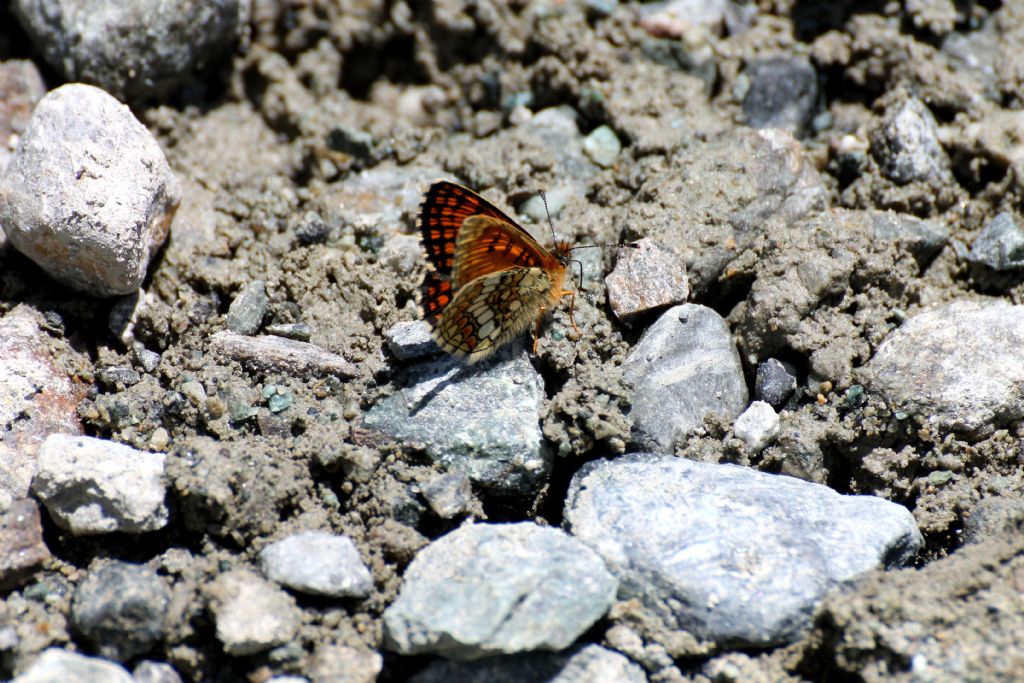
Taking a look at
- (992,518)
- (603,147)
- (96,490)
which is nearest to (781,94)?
(603,147)

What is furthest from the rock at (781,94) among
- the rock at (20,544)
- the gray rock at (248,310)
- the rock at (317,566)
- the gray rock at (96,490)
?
the rock at (20,544)

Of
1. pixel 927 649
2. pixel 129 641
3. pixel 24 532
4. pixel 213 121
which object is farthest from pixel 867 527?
pixel 213 121

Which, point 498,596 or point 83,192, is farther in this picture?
point 83,192

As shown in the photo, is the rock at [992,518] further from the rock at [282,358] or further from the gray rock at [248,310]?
the gray rock at [248,310]

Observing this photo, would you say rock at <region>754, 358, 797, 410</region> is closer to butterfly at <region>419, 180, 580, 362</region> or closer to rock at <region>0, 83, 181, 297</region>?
butterfly at <region>419, 180, 580, 362</region>

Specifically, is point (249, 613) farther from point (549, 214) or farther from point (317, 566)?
point (549, 214)

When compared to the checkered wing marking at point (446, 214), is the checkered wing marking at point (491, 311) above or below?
below
